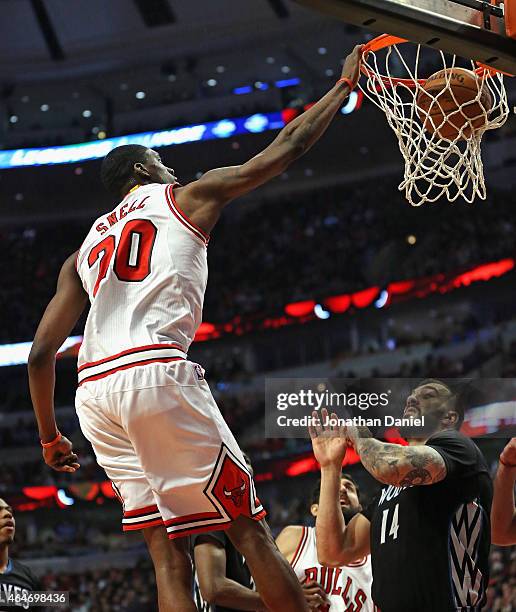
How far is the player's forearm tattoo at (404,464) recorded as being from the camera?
3625 millimetres

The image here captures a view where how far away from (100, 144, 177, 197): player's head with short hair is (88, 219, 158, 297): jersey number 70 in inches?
15.1

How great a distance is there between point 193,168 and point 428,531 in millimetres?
21770

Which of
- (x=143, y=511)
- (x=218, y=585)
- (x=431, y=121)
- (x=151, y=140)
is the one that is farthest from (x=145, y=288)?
(x=151, y=140)

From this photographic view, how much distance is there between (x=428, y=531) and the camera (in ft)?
12.6

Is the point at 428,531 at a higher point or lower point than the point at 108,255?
lower

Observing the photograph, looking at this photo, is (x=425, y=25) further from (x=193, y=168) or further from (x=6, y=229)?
(x=6, y=229)

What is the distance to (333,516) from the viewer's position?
14.4 feet

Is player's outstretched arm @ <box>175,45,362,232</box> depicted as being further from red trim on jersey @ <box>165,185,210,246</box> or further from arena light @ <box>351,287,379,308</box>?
arena light @ <box>351,287,379,308</box>

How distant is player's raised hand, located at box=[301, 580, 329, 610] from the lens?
16.0 feet

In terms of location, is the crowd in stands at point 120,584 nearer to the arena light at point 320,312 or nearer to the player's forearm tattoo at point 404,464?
the arena light at point 320,312

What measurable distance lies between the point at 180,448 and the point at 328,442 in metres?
1.06

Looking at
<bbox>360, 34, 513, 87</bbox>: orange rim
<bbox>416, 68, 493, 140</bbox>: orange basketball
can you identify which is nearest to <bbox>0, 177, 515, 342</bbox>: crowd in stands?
<bbox>360, 34, 513, 87</bbox>: orange rim

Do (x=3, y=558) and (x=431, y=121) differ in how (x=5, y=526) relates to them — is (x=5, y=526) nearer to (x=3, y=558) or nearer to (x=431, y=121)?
(x=3, y=558)

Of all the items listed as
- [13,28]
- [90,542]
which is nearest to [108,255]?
[90,542]
